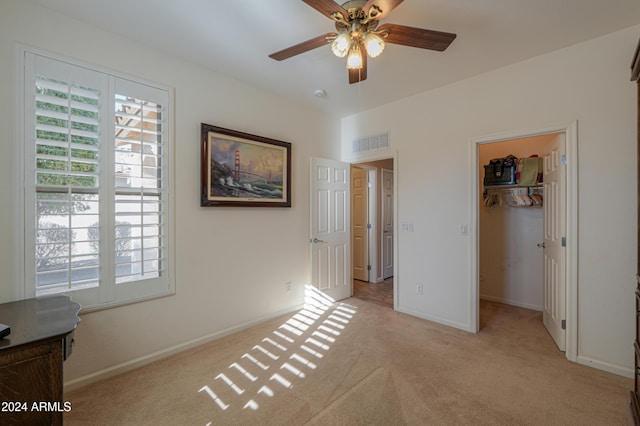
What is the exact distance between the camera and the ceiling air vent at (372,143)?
374 cm

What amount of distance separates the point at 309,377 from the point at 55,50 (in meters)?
3.03

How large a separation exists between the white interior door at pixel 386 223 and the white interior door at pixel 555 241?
244cm

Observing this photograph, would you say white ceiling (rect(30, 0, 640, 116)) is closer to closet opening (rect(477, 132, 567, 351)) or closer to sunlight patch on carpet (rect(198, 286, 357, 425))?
closet opening (rect(477, 132, 567, 351))

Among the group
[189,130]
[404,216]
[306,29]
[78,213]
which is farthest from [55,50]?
[404,216]

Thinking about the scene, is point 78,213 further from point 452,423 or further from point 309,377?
point 452,423

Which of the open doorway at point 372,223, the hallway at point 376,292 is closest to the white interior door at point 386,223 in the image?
the open doorway at point 372,223

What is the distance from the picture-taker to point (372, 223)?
504 cm

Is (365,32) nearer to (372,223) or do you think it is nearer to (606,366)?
(606,366)

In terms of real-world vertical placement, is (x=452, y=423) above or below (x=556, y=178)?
below

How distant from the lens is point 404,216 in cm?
354

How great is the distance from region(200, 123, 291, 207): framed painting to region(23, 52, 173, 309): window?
375mm

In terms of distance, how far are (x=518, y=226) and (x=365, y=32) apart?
11.4ft

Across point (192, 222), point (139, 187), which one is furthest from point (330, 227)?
point (139, 187)

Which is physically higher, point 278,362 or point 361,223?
point 361,223
